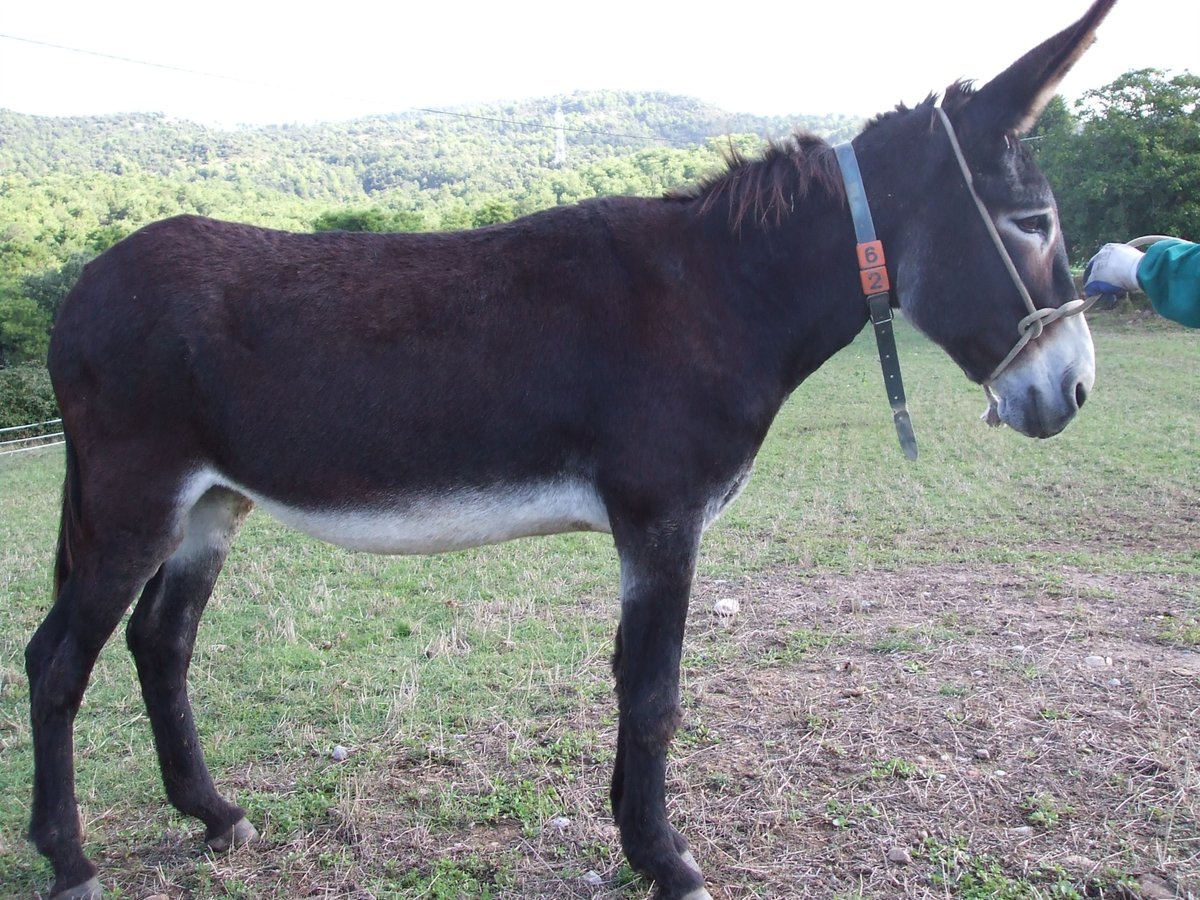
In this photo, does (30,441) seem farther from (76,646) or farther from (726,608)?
(76,646)

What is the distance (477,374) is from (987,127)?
206 cm

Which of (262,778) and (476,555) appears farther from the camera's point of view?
(476,555)

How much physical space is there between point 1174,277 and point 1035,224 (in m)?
0.62

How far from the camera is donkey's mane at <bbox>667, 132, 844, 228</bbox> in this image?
3240 mm

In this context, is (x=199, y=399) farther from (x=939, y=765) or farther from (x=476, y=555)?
(x=476, y=555)

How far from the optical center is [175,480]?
10.3ft

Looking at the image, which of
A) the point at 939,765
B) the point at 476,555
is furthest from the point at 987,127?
the point at 476,555

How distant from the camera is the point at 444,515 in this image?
10.2 feet

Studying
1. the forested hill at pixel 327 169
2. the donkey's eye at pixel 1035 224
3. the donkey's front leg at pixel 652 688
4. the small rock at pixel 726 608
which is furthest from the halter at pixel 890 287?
the small rock at pixel 726 608

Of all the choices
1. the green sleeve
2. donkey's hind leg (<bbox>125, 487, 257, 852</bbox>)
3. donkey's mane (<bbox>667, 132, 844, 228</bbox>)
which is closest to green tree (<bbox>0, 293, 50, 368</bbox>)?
donkey's hind leg (<bbox>125, 487, 257, 852</bbox>)

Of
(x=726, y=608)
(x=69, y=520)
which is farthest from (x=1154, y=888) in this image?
(x=69, y=520)

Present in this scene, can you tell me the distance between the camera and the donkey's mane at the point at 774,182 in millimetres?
3240

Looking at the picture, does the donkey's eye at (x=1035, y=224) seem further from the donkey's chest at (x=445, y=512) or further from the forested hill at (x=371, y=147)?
the forested hill at (x=371, y=147)

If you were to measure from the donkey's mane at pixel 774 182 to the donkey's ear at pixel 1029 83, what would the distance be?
523mm
